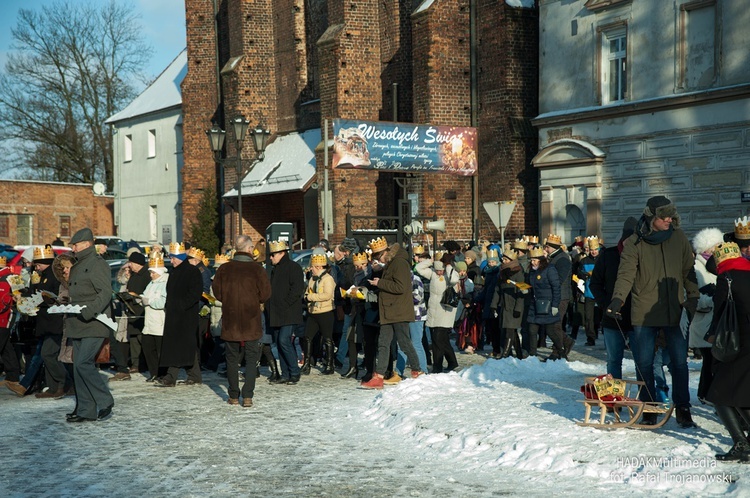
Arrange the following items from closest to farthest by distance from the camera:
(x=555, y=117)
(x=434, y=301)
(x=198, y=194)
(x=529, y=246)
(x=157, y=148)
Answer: (x=434, y=301) < (x=529, y=246) < (x=555, y=117) < (x=198, y=194) < (x=157, y=148)

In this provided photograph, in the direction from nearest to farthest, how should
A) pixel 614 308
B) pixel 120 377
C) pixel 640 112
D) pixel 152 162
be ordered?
pixel 614 308 < pixel 120 377 < pixel 640 112 < pixel 152 162

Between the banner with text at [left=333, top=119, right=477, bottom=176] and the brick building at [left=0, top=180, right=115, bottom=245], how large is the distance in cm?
2874

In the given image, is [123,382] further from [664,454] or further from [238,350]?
[664,454]

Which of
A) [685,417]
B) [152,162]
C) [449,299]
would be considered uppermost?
[152,162]

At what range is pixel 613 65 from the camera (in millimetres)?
25922

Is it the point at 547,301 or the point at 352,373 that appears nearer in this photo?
the point at 352,373

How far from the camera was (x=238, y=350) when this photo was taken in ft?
39.7

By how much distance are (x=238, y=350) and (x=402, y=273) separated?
→ 95.3 inches

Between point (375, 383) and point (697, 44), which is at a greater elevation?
point (697, 44)

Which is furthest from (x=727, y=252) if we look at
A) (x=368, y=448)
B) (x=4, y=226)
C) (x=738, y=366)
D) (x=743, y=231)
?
(x=4, y=226)

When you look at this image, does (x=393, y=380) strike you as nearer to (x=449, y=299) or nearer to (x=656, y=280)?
(x=449, y=299)

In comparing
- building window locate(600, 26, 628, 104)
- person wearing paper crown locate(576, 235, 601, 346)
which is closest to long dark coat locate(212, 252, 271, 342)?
person wearing paper crown locate(576, 235, 601, 346)

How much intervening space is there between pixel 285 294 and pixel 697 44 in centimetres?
1410

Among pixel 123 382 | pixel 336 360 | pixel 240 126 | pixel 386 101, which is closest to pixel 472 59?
pixel 386 101
